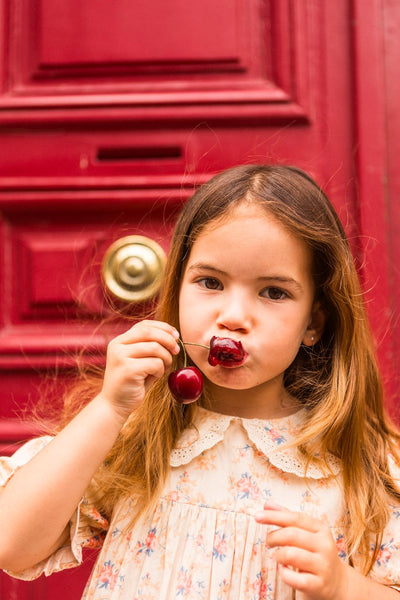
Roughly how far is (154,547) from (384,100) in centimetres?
91

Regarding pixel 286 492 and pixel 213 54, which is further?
pixel 213 54

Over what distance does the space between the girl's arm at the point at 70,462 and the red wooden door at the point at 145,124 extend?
1.15 feet

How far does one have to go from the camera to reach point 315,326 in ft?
3.79

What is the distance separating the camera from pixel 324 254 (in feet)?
3.63

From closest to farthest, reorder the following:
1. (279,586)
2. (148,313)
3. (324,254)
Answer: (279,586), (324,254), (148,313)

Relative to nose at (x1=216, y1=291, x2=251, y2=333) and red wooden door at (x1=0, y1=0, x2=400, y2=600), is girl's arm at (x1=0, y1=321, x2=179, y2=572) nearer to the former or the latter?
nose at (x1=216, y1=291, x2=251, y2=333)

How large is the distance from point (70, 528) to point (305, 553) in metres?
0.36

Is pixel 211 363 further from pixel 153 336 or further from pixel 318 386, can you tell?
pixel 318 386

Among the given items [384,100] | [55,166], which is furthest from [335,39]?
[55,166]

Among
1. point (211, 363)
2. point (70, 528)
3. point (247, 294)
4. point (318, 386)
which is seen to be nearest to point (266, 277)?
point (247, 294)

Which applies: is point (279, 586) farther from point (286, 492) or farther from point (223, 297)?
point (223, 297)

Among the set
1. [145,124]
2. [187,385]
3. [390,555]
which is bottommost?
[390,555]

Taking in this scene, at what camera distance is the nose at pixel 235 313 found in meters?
0.96

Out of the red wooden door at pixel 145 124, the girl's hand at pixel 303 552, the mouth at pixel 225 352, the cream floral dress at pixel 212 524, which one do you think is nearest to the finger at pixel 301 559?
the girl's hand at pixel 303 552
